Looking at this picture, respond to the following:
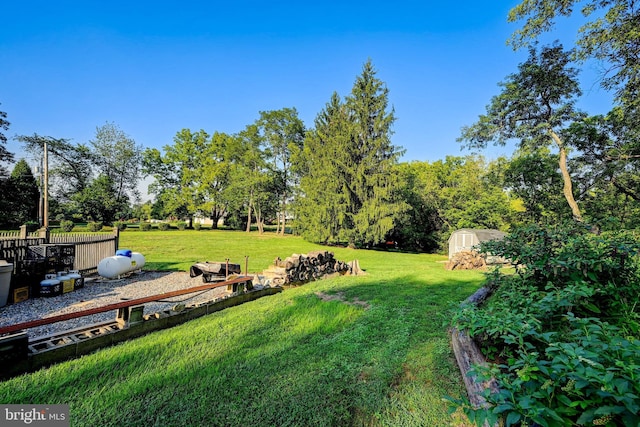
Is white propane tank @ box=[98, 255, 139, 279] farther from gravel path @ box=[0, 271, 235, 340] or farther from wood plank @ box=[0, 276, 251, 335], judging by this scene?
wood plank @ box=[0, 276, 251, 335]

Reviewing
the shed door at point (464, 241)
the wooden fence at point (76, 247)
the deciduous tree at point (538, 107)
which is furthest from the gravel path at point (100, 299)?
the deciduous tree at point (538, 107)

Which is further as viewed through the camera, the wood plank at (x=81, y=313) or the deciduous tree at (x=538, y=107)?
the deciduous tree at (x=538, y=107)

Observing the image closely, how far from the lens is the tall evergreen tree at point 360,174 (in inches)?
858

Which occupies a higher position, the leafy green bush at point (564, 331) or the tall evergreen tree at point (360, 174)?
the tall evergreen tree at point (360, 174)

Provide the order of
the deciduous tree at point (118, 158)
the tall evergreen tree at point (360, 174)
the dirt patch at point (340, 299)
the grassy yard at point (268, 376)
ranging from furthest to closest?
the deciduous tree at point (118, 158) → the tall evergreen tree at point (360, 174) → the dirt patch at point (340, 299) → the grassy yard at point (268, 376)

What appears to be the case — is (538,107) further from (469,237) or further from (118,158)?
(118,158)

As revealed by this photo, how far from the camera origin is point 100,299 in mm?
6570

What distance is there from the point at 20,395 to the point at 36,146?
1572 inches

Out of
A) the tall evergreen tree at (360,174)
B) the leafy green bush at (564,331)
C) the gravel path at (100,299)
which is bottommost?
the gravel path at (100,299)

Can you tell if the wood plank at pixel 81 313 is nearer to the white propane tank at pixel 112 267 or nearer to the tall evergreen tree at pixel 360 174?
the white propane tank at pixel 112 267

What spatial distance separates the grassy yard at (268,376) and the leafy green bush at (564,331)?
2.47ft

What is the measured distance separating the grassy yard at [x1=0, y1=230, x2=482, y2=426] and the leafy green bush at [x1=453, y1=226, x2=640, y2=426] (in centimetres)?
75

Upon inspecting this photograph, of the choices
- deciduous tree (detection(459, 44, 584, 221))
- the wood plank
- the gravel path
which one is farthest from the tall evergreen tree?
the wood plank

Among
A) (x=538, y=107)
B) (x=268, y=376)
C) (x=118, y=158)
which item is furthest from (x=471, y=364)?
(x=118, y=158)
